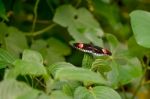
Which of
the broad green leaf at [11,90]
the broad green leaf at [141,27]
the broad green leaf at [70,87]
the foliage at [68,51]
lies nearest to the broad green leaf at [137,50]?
the foliage at [68,51]

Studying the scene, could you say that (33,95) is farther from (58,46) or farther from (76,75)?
(58,46)

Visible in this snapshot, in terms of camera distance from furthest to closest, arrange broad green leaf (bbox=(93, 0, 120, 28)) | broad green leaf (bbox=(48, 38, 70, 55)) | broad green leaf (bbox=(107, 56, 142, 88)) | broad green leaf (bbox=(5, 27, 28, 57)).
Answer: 1. broad green leaf (bbox=(93, 0, 120, 28))
2. broad green leaf (bbox=(48, 38, 70, 55))
3. broad green leaf (bbox=(5, 27, 28, 57))
4. broad green leaf (bbox=(107, 56, 142, 88))

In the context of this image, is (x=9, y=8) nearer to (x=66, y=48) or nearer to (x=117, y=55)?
(x=66, y=48)

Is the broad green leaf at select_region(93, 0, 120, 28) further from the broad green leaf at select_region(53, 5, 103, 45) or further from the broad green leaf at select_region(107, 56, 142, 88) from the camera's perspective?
the broad green leaf at select_region(107, 56, 142, 88)

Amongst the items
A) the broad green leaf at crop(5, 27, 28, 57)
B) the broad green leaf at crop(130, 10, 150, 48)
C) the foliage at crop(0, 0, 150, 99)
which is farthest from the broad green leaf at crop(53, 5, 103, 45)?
the broad green leaf at crop(130, 10, 150, 48)

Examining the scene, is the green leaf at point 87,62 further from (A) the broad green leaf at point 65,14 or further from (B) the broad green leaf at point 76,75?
(A) the broad green leaf at point 65,14

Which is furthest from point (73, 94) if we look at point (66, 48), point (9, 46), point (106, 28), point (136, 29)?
point (106, 28)

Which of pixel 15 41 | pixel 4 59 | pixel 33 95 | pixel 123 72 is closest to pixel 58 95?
pixel 33 95
